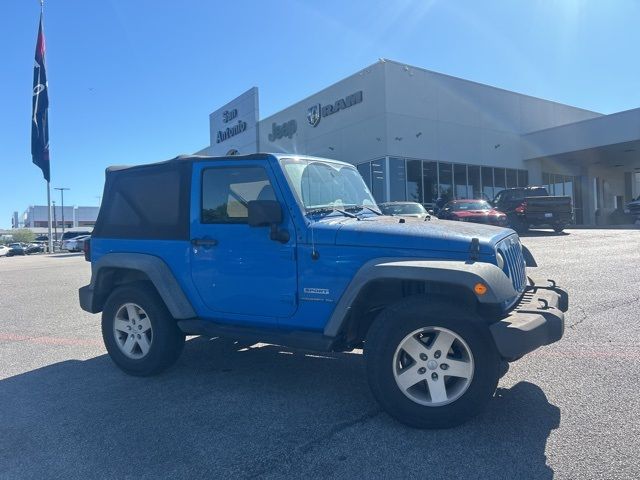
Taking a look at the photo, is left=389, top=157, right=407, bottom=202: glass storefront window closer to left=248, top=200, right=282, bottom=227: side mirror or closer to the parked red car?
the parked red car

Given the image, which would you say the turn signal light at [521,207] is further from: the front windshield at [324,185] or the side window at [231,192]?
the side window at [231,192]

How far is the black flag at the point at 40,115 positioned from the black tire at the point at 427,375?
111 feet

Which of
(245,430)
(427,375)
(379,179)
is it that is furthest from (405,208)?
(245,430)

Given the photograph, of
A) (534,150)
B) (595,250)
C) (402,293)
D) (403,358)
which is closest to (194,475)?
(403,358)

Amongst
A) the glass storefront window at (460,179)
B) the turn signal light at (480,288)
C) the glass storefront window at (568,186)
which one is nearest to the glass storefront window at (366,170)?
the glass storefront window at (460,179)

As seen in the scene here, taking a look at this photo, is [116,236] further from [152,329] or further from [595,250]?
[595,250]

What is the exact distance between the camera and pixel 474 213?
16.6 meters

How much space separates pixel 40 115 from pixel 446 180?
25.1 m

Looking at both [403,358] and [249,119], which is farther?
[249,119]

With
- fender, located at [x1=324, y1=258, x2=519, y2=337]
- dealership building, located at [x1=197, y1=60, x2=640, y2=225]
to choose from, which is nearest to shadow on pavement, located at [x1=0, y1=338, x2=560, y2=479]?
fender, located at [x1=324, y1=258, x2=519, y2=337]

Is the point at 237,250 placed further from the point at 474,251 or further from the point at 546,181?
the point at 546,181

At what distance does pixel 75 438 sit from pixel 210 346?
7.66 feet

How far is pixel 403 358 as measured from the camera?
3545 mm

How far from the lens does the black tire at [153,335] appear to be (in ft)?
15.0
